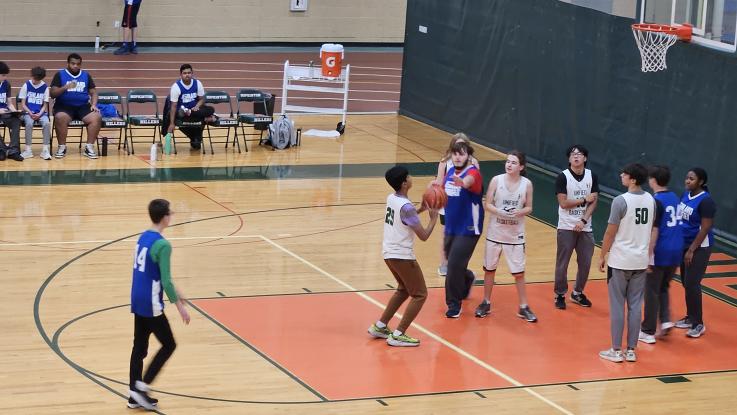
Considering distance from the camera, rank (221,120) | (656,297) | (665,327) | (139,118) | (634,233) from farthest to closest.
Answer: (221,120), (139,118), (665,327), (656,297), (634,233)

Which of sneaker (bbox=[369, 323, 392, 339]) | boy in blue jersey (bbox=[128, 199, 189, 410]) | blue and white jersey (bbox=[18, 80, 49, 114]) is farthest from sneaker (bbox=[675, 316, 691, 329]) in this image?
blue and white jersey (bbox=[18, 80, 49, 114])

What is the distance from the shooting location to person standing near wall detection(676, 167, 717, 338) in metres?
11.5

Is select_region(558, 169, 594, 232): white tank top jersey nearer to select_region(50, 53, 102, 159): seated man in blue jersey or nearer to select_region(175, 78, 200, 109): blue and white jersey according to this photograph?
select_region(175, 78, 200, 109): blue and white jersey

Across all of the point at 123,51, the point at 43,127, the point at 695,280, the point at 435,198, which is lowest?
the point at 695,280

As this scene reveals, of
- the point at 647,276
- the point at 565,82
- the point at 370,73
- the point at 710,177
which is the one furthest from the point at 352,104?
the point at 647,276

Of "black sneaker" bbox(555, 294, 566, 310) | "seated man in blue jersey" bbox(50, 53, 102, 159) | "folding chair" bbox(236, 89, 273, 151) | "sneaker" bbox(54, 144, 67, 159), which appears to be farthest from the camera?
"folding chair" bbox(236, 89, 273, 151)

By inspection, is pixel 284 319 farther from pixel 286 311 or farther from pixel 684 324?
pixel 684 324

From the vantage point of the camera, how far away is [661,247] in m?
11.2

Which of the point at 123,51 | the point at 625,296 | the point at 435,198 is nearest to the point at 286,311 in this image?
the point at 435,198

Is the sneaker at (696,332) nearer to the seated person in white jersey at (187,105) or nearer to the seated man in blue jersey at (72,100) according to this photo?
the seated person in white jersey at (187,105)

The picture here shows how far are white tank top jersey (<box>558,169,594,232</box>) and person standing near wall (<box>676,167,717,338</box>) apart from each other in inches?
40.2

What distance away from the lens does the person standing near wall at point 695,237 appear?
11508 millimetres

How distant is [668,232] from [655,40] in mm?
6131

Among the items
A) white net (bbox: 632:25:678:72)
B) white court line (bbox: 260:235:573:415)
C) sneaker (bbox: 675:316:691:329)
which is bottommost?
white court line (bbox: 260:235:573:415)
